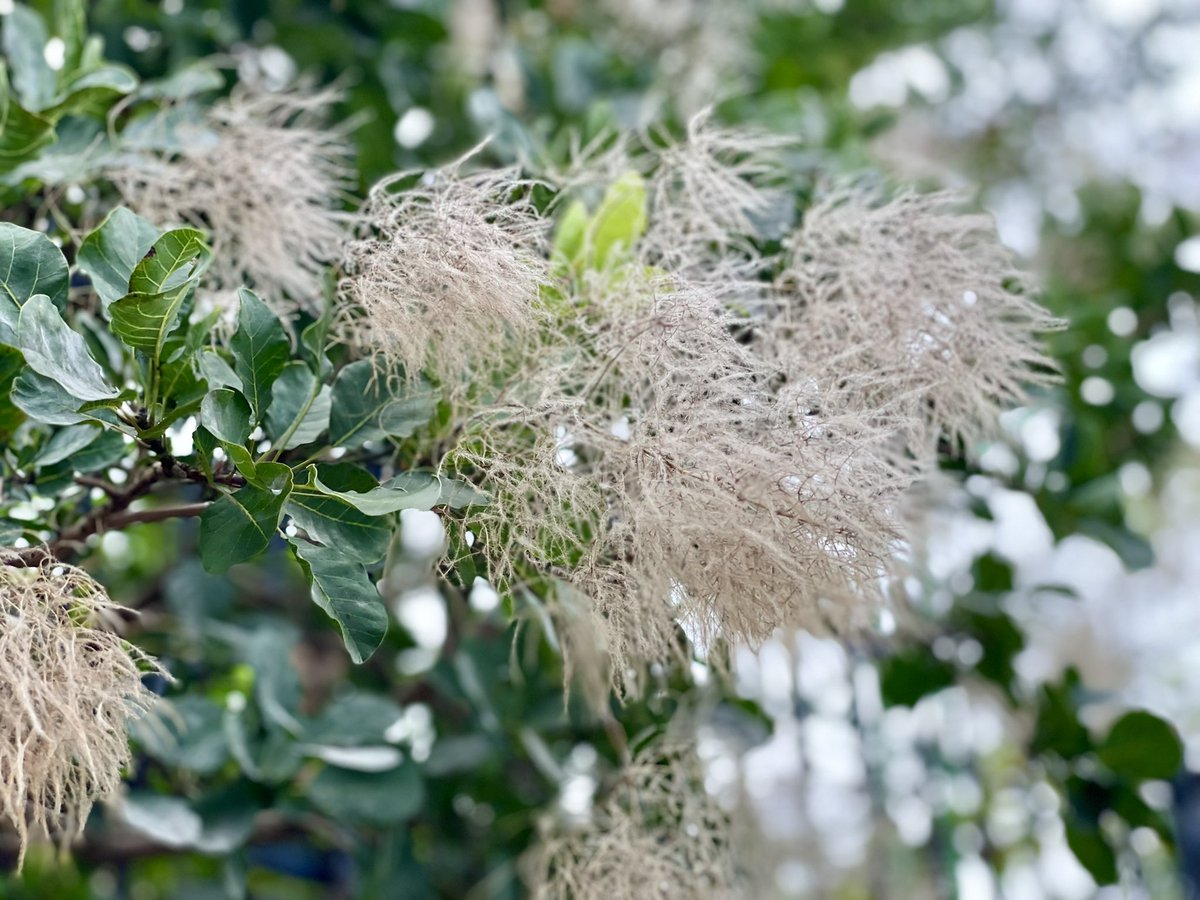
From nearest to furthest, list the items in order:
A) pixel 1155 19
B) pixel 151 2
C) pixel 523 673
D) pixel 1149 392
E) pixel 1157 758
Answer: pixel 1157 758 → pixel 523 673 → pixel 151 2 → pixel 1149 392 → pixel 1155 19

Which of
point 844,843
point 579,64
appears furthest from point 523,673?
point 844,843

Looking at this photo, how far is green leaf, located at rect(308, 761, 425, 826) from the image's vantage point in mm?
1051

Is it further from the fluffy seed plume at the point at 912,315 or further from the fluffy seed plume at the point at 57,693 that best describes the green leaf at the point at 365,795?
the fluffy seed plume at the point at 912,315

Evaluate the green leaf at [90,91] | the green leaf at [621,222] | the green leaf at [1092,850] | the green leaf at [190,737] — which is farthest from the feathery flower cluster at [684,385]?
the green leaf at [1092,850]

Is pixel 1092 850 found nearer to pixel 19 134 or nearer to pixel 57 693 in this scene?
pixel 57 693

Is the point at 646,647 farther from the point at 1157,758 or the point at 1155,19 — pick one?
the point at 1155,19

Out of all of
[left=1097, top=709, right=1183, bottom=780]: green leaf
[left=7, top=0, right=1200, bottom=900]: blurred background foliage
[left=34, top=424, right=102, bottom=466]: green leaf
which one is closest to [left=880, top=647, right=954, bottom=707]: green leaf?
[left=7, top=0, right=1200, bottom=900]: blurred background foliage

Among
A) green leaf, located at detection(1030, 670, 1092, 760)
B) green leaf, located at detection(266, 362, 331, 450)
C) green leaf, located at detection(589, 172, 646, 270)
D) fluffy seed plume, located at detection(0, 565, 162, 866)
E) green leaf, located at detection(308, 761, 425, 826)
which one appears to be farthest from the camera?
green leaf, located at detection(1030, 670, 1092, 760)

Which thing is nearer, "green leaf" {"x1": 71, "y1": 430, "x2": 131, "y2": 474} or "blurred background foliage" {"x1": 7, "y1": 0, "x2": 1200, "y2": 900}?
"green leaf" {"x1": 71, "y1": 430, "x2": 131, "y2": 474}

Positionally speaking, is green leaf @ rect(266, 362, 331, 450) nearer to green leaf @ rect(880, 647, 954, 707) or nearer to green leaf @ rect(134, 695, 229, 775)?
green leaf @ rect(134, 695, 229, 775)

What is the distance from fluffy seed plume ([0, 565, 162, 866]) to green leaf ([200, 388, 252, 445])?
110mm

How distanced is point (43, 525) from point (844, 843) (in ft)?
5.79

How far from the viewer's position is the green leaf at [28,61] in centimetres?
93

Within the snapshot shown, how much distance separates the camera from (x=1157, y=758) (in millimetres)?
1104
